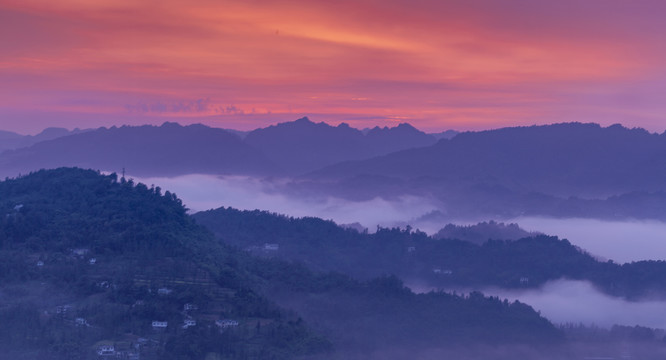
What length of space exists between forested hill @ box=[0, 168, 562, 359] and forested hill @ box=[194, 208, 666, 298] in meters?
19.1

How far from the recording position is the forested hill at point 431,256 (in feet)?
317

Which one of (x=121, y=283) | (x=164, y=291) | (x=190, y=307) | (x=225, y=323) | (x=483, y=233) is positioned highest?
(x=483, y=233)

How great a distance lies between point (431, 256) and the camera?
104 metres

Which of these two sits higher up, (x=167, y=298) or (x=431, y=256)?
(x=431, y=256)

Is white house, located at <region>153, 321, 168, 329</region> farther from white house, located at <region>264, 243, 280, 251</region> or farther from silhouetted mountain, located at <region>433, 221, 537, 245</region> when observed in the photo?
silhouetted mountain, located at <region>433, 221, 537, 245</region>

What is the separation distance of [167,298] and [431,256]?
52180 mm

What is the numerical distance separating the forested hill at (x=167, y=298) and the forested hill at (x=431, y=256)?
1906 centimetres

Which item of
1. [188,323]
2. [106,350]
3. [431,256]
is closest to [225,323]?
[188,323]

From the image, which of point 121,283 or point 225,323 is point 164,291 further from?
point 225,323

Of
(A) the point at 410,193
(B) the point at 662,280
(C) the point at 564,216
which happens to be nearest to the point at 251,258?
(B) the point at 662,280

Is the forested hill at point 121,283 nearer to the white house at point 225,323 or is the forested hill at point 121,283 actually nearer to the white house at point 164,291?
the white house at point 164,291

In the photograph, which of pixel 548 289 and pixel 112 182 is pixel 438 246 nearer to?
pixel 548 289

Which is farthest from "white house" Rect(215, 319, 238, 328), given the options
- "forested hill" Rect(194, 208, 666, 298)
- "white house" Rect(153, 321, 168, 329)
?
"forested hill" Rect(194, 208, 666, 298)

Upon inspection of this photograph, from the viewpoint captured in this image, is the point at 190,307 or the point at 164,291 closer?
the point at 190,307
